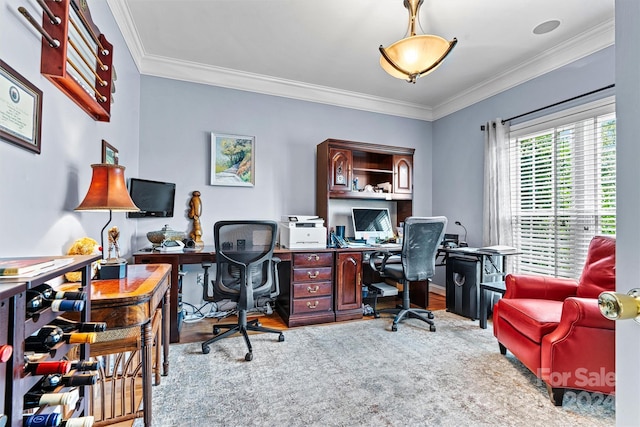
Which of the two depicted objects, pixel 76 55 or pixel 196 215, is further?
pixel 196 215

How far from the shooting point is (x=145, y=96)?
3117 mm

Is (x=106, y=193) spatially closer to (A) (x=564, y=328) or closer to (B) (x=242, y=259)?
(B) (x=242, y=259)

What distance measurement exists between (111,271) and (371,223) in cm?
284

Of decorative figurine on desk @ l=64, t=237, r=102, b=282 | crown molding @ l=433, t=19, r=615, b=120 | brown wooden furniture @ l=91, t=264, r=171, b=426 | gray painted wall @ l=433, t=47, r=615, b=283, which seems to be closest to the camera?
brown wooden furniture @ l=91, t=264, r=171, b=426

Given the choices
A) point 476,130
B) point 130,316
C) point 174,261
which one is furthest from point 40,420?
point 476,130

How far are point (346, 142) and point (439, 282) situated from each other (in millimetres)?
2364

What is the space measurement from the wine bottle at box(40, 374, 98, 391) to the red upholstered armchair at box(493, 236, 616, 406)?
7.12 feet

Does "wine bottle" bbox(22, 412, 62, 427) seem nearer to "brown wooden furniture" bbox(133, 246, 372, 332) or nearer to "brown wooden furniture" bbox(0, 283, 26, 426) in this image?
"brown wooden furniture" bbox(0, 283, 26, 426)

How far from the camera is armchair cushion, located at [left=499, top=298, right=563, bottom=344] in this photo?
1.84m

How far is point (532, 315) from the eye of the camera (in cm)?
193

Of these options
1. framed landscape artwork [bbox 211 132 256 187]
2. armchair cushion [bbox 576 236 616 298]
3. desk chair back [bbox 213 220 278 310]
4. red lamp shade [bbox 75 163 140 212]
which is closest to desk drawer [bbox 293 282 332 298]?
desk chair back [bbox 213 220 278 310]

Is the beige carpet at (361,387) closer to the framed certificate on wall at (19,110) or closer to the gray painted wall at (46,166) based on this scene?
the gray painted wall at (46,166)

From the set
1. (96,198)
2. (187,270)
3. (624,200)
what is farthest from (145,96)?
(624,200)

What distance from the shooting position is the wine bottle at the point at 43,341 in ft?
2.53
